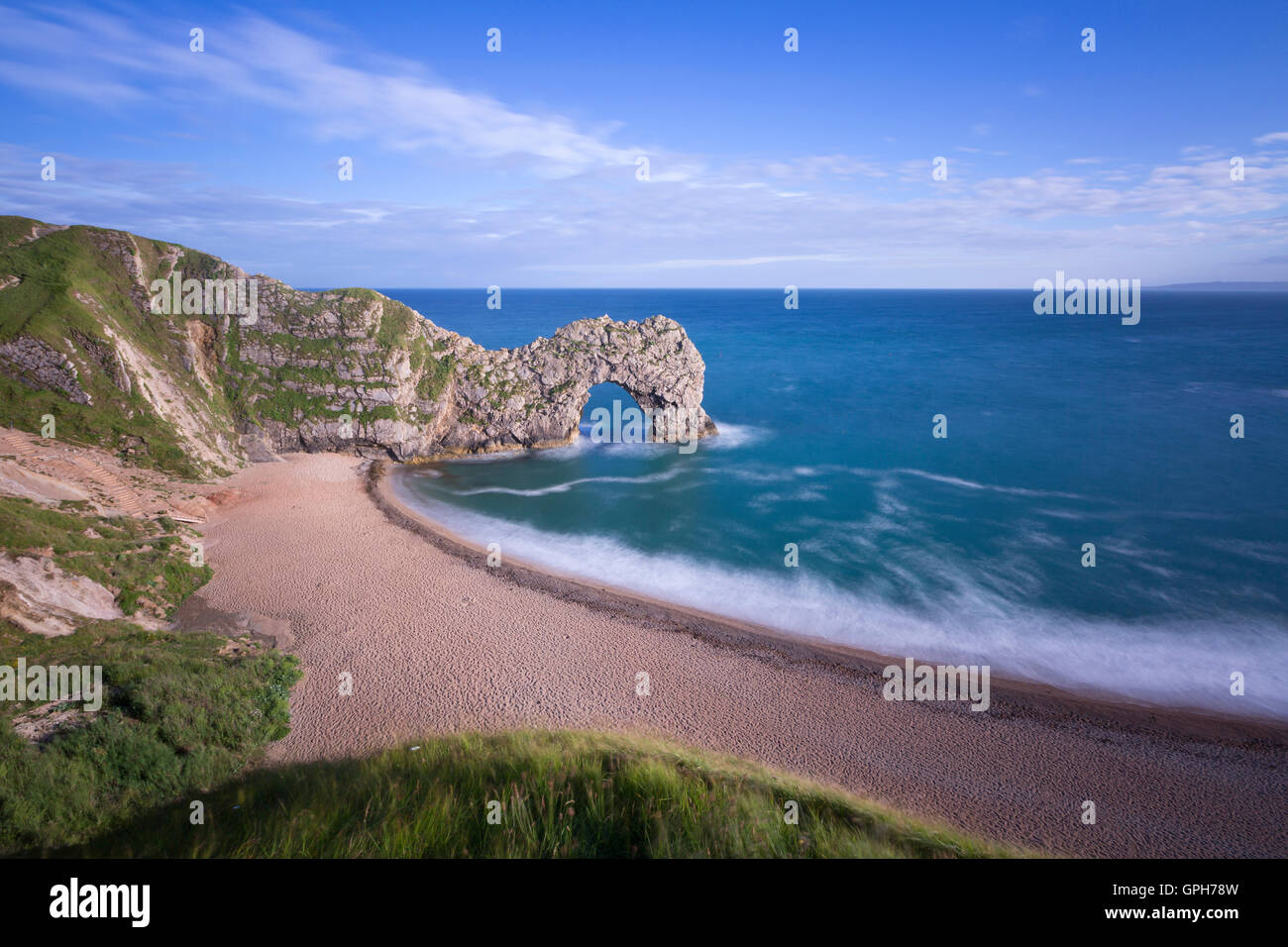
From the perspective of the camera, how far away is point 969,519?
29109mm

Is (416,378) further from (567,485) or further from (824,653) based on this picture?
(824,653)

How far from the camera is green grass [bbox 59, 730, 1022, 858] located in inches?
224

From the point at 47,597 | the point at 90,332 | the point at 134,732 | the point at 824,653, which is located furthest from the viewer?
the point at 90,332

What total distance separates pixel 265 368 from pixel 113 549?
18821 millimetres

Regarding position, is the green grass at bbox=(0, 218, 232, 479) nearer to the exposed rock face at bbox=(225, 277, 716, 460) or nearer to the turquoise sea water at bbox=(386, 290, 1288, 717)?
the exposed rock face at bbox=(225, 277, 716, 460)

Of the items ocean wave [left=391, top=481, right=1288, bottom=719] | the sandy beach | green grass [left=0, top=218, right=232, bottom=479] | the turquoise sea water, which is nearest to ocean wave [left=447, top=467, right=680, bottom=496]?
the turquoise sea water

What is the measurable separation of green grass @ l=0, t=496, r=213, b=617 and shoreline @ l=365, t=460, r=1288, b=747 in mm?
8433

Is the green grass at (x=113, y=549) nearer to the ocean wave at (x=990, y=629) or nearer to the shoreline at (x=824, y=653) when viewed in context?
the shoreline at (x=824, y=653)

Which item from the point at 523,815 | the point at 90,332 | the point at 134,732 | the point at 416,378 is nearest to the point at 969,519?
the point at 523,815

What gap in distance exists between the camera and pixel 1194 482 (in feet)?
109

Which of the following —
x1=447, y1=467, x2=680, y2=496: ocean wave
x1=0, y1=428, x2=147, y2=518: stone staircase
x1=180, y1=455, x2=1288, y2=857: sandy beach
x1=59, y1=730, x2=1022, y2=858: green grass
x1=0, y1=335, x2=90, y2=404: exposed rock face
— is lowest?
x1=180, y1=455, x2=1288, y2=857: sandy beach

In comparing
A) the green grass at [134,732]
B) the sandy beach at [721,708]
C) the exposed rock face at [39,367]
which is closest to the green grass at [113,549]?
the sandy beach at [721,708]
